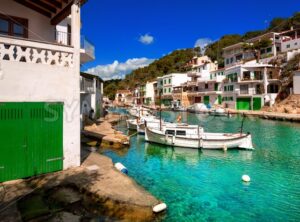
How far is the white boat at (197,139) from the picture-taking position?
76.4 ft

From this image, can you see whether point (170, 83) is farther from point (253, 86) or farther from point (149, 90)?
point (253, 86)

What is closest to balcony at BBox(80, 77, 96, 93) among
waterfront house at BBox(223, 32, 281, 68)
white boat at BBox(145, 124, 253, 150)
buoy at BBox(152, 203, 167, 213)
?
white boat at BBox(145, 124, 253, 150)

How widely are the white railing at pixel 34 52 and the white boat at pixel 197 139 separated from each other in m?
15.7

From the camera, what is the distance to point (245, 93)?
2427 inches

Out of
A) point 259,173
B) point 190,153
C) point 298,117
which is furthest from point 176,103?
point 259,173

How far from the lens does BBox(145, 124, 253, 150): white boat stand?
23281mm

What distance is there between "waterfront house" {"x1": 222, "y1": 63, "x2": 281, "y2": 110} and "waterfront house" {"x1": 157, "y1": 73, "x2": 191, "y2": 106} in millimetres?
24920

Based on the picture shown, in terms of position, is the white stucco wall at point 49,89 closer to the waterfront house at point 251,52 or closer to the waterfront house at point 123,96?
the waterfront house at point 251,52

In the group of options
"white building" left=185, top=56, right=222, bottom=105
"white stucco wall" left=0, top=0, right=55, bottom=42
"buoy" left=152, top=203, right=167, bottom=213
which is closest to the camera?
"buoy" left=152, top=203, right=167, bottom=213

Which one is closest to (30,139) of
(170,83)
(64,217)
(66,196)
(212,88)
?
(66,196)

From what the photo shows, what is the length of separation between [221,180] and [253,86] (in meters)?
51.2

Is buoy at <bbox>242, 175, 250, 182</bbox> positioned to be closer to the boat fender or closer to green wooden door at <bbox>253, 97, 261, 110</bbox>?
the boat fender

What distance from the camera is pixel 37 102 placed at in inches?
392

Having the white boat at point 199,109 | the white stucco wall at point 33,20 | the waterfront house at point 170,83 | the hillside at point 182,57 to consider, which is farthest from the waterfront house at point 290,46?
the white stucco wall at point 33,20
